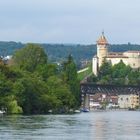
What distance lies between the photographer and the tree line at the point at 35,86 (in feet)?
377

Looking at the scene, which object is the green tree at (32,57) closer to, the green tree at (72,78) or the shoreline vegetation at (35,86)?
the shoreline vegetation at (35,86)

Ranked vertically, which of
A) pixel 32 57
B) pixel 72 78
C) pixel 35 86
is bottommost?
pixel 35 86

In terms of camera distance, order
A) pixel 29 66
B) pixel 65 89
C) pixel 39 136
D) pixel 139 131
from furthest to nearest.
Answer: pixel 29 66
pixel 65 89
pixel 139 131
pixel 39 136

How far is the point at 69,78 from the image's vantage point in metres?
153

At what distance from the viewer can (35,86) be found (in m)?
121

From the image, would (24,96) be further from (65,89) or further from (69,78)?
(69,78)

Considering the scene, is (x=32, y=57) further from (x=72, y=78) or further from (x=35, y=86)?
(x=35, y=86)

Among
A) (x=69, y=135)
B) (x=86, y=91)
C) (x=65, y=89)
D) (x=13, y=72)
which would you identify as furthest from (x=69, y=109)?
(x=69, y=135)

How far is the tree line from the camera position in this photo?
4523 inches

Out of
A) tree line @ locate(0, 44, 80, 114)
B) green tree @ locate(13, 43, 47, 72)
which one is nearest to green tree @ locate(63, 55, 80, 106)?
tree line @ locate(0, 44, 80, 114)

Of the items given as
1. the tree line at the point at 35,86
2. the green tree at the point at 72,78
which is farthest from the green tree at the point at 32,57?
the green tree at the point at 72,78

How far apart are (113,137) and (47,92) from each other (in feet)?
205

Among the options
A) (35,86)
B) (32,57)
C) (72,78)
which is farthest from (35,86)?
(72,78)

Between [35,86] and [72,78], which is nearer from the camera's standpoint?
[35,86]
